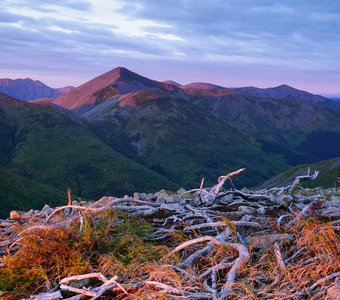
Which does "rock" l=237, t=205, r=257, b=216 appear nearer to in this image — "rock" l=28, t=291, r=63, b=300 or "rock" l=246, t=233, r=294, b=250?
"rock" l=246, t=233, r=294, b=250

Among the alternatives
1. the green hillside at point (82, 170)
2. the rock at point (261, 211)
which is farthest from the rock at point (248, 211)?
the green hillside at point (82, 170)

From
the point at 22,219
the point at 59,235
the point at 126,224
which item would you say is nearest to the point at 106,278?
the point at 59,235

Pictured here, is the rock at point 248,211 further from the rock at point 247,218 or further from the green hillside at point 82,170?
the green hillside at point 82,170

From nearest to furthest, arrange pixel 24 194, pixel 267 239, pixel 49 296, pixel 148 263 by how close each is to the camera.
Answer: pixel 49 296, pixel 148 263, pixel 267 239, pixel 24 194

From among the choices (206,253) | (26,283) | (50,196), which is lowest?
(50,196)

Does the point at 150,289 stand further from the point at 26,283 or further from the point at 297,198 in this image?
the point at 297,198

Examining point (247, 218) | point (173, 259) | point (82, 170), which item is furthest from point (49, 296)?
point (82, 170)

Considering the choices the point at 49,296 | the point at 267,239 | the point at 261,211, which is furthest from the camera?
the point at 261,211

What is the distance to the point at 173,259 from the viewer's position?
20.2ft

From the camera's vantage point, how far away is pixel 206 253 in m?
6.36

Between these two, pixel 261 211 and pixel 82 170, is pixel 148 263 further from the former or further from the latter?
pixel 82 170

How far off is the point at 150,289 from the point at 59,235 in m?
1.84

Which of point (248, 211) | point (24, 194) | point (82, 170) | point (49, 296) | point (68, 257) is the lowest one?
point (82, 170)

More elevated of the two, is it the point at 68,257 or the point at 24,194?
the point at 68,257
